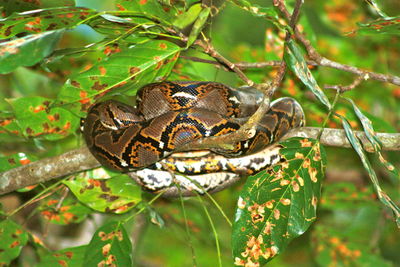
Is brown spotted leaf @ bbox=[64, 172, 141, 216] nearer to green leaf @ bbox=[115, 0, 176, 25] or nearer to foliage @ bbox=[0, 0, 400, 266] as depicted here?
foliage @ bbox=[0, 0, 400, 266]

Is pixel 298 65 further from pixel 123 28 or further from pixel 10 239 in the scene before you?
pixel 10 239

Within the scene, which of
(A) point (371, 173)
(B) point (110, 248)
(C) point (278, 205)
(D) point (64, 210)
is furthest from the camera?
(D) point (64, 210)

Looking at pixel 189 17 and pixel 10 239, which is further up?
pixel 189 17

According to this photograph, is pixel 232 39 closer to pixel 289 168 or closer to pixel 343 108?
pixel 343 108

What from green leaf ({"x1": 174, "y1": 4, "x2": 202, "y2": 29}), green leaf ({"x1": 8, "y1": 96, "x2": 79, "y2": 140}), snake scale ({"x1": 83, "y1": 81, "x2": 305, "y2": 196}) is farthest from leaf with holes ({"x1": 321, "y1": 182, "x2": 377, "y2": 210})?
green leaf ({"x1": 174, "y1": 4, "x2": 202, "y2": 29})

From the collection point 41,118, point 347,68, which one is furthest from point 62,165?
point 347,68

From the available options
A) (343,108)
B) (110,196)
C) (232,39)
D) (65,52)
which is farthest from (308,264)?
(65,52)
